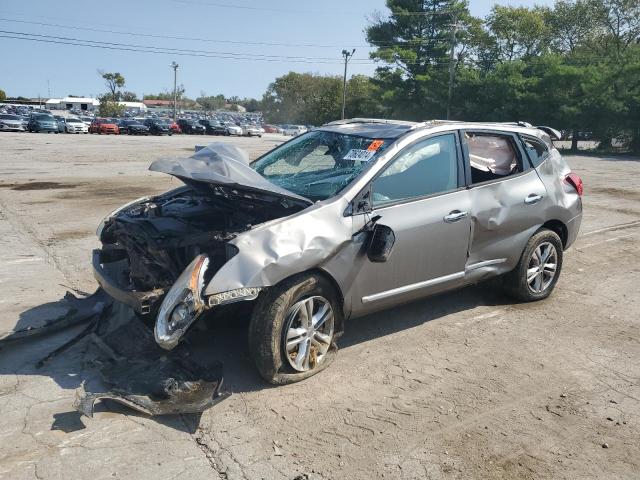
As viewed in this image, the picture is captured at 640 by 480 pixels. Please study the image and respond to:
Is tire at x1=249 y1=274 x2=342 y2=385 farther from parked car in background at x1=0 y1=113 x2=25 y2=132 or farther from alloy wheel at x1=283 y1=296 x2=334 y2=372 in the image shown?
parked car in background at x1=0 y1=113 x2=25 y2=132

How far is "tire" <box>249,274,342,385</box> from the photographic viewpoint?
12.0ft

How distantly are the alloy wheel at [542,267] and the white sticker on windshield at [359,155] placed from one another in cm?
198

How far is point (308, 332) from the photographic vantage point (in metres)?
3.92

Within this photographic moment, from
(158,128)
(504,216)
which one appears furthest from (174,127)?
(504,216)

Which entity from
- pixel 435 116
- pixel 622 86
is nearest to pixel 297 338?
pixel 622 86

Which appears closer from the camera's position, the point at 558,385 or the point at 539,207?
the point at 558,385

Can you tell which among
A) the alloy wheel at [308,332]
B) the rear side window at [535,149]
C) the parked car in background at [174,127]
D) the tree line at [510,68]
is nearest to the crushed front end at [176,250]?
the alloy wheel at [308,332]

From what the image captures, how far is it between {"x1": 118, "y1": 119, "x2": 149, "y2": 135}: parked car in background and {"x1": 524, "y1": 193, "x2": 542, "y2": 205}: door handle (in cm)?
4691

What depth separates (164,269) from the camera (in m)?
3.89

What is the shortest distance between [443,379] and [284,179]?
6.74ft

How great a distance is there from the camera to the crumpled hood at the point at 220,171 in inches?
151

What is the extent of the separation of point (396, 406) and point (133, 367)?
173 centimetres

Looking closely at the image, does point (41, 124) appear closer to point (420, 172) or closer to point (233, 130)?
point (233, 130)

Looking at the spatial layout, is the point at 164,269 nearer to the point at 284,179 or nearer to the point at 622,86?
the point at 284,179
